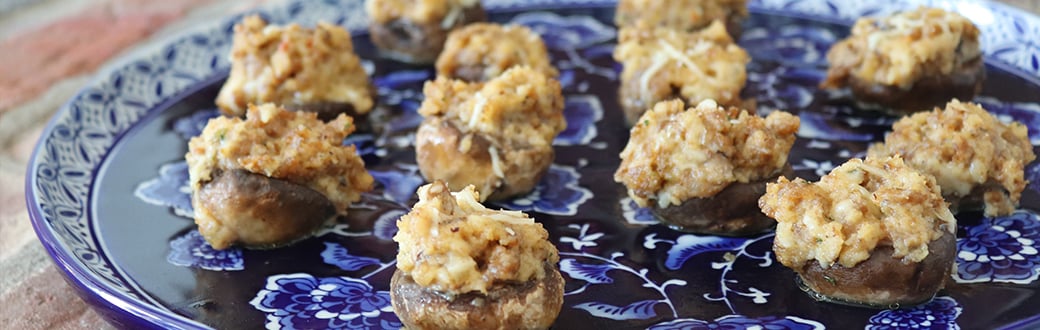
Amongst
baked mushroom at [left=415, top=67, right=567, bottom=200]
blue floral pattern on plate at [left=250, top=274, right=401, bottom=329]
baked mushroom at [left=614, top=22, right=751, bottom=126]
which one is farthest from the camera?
baked mushroom at [left=614, top=22, right=751, bottom=126]

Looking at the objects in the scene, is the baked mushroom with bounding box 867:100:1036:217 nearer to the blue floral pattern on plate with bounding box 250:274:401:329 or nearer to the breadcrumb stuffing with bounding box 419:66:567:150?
the breadcrumb stuffing with bounding box 419:66:567:150

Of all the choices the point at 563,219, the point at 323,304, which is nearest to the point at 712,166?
the point at 563,219

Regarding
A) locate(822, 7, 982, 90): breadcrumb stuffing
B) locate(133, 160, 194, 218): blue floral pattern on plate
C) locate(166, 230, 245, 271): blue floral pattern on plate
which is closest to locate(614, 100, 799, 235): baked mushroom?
locate(822, 7, 982, 90): breadcrumb stuffing

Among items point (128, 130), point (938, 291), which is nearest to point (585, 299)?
point (938, 291)

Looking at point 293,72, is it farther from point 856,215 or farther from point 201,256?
point 856,215

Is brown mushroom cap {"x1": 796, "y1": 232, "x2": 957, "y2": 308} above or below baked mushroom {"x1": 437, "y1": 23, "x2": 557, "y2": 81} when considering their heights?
below

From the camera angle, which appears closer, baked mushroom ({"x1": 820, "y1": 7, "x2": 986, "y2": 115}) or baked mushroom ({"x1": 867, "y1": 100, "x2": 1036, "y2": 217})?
baked mushroom ({"x1": 867, "y1": 100, "x2": 1036, "y2": 217})

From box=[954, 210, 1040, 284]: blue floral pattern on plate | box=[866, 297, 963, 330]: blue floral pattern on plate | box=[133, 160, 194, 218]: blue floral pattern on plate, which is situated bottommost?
box=[866, 297, 963, 330]: blue floral pattern on plate
